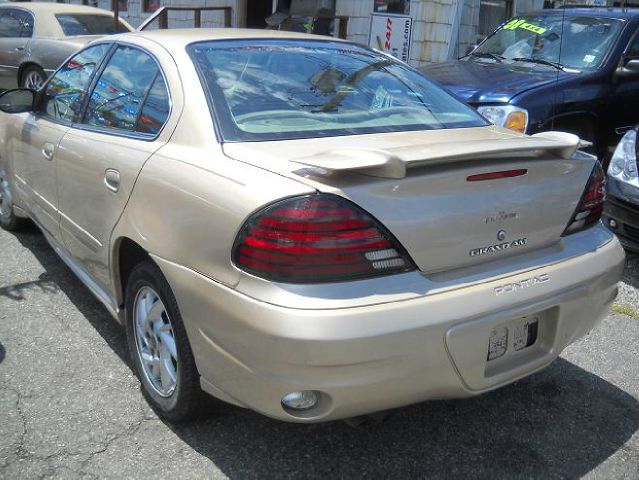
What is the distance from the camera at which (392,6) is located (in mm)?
11133

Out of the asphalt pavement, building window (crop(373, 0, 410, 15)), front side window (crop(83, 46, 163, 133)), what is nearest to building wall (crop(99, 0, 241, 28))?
building window (crop(373, 0, 410, 15))

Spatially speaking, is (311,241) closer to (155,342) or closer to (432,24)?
(155,342)

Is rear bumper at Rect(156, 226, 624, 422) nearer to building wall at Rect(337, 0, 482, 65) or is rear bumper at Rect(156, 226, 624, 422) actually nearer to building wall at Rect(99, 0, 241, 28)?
building wall at Rect(337, 0, 482, 65)

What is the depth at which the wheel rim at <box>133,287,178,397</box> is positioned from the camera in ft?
9.02

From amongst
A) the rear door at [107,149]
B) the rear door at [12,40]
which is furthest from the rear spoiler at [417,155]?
the rear door at [12,40]

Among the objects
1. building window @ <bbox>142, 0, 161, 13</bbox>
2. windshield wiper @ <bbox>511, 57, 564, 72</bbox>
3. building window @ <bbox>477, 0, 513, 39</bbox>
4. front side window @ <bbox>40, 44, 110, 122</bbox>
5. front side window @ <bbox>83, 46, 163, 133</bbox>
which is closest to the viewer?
front side window @ <bbox>83, 46, 163, 133</bbox>

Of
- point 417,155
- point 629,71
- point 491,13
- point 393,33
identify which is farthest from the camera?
point 491,13

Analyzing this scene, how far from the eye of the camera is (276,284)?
7.07 ft

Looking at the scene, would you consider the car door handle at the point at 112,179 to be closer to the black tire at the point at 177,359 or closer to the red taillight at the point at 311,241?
the black tire at the point at 177,359

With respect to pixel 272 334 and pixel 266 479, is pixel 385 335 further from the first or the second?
pixel 266 479

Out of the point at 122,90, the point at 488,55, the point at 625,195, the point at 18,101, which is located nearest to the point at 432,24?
the point at 488,55

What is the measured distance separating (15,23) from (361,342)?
32.9ft

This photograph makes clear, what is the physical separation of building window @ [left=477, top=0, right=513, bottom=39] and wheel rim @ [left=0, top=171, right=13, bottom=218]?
8.87m

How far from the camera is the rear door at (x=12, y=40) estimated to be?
9.93m
